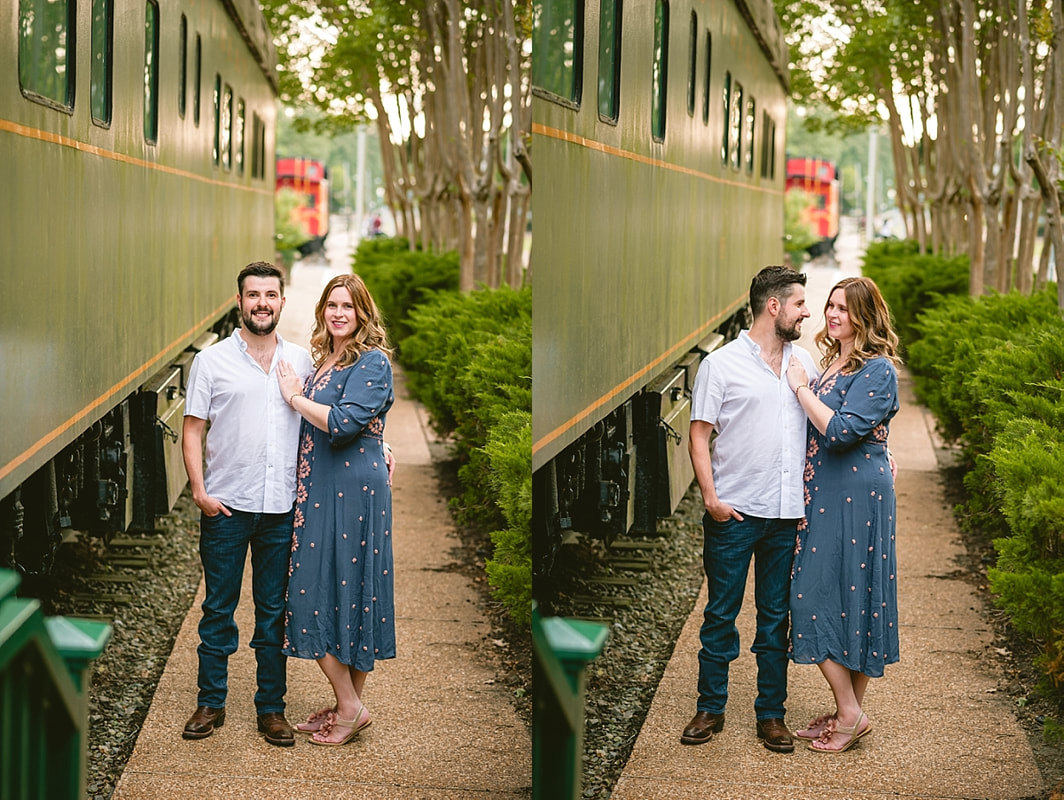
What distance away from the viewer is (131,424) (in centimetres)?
332

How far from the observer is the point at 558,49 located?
10.4 feet

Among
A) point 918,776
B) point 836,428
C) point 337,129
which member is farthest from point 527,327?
point 918,776

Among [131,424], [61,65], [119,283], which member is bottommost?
[131,424]

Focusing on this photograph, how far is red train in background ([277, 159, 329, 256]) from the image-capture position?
12.7 feet

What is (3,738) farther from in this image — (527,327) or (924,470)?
(924,470)

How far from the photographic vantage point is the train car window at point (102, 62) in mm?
3119

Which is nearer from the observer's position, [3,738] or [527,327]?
[3,738]

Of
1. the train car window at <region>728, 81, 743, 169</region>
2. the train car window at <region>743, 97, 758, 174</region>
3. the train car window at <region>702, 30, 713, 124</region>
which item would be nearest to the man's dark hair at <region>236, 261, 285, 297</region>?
the train car window at <region>702, 30, 713, 124</region>

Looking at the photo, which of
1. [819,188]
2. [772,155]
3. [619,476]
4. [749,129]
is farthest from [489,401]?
[819,188]

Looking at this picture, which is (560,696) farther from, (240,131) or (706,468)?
(240,131)

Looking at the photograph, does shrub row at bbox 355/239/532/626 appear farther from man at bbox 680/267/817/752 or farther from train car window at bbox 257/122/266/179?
man at bbox 680/267/817/752

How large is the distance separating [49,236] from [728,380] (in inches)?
64.9

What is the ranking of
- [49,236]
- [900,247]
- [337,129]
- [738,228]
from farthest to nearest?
[900,247]
[738,228]
[337,129]
[49,236]

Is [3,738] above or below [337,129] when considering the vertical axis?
below
